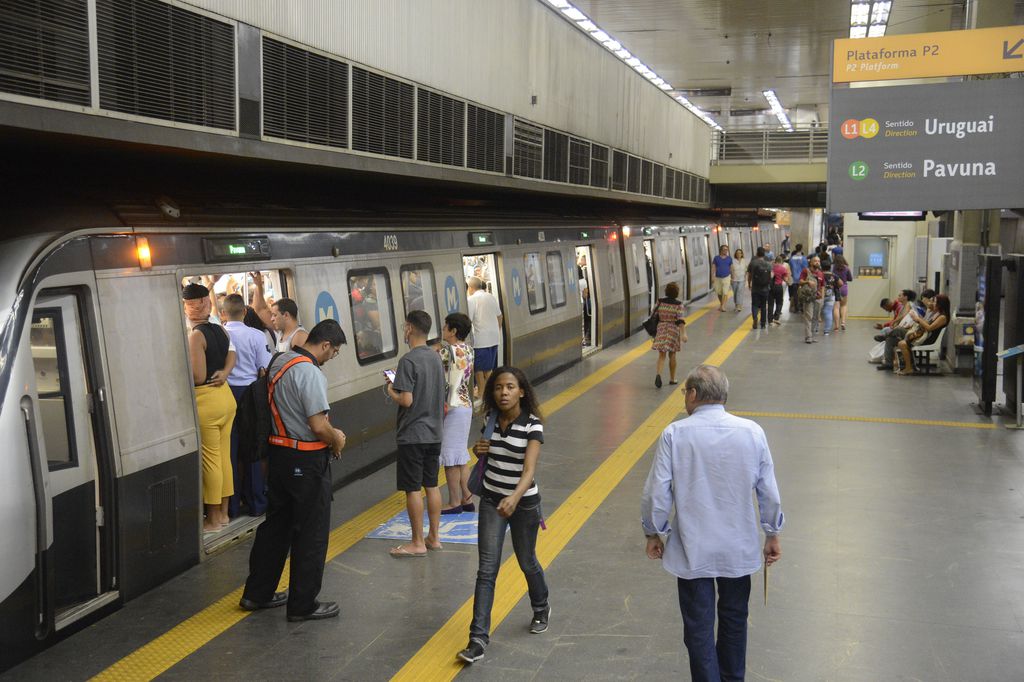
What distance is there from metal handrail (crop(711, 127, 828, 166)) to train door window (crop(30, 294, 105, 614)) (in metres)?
23.9

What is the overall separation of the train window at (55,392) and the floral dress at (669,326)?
350 inches

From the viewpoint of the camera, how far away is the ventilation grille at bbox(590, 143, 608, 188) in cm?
1492

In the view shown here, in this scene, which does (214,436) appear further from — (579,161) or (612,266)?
(612,266)

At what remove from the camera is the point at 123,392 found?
5.64m

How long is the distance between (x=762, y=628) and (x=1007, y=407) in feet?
24.5

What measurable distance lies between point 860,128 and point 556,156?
608 centimetres

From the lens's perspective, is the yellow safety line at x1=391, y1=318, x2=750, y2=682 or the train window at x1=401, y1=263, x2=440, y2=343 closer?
the yellow safety line at x1=391, y1=318, x2=750, y2=682

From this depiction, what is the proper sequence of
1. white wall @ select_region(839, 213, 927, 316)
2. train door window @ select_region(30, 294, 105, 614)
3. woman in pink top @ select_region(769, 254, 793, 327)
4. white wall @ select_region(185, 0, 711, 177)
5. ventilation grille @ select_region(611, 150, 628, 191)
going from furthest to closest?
woman in pink top @ select_region(769, 254, 793, 327) → white wall @ select_region(839, 213, 927, 316) → ventilation grille @ select_region(611, 150, 628, 191) → white wall @ select_region(185, 0, 711, 177) → train door window @ select_region(30, 294, 105, 614)

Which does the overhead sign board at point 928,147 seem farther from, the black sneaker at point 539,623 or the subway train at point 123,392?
the subway train at point 123,392

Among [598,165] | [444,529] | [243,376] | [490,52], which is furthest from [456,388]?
[598,165]

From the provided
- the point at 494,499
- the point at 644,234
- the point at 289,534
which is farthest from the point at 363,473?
the point at 644,234

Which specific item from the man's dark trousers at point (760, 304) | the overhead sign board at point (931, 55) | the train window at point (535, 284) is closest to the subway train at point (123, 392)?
the overhead sign board at point (931, 55)

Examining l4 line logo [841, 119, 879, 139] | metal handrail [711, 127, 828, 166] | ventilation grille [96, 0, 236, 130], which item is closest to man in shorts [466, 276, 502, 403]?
l4 line logo [841, 119, 879, 139]

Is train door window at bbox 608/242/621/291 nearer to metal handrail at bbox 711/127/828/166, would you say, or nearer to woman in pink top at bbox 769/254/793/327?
woman in pink top at bbox 769/254/793/327
